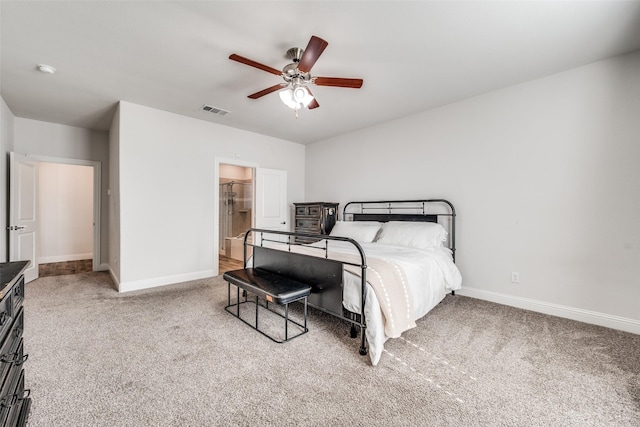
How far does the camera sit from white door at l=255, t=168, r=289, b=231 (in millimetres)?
5223

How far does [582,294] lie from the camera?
2.81 m

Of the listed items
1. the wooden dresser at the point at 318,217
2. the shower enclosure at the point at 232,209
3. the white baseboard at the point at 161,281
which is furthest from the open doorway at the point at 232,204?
the white baseboard at the point at 161,281

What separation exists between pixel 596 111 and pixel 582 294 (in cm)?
187

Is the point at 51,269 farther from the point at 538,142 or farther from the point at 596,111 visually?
the point at 596,111

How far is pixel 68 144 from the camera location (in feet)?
15.7

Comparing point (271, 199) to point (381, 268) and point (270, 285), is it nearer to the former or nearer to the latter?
point (270, 285)

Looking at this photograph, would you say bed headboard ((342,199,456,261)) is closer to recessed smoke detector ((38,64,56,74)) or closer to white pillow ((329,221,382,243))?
white pillow ((329,221,382,243))

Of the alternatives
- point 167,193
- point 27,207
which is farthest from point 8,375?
point 27,207

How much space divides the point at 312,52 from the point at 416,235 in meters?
2.49

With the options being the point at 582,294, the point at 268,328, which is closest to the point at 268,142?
the point at 268,328

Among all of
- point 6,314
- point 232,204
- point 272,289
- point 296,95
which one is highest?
point 296,95

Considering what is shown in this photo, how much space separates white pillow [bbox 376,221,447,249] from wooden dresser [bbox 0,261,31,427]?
3.37 m

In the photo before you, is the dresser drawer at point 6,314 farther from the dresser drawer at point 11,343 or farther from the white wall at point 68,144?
the white wall at point 68,144

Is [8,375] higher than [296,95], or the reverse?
[296,95]
